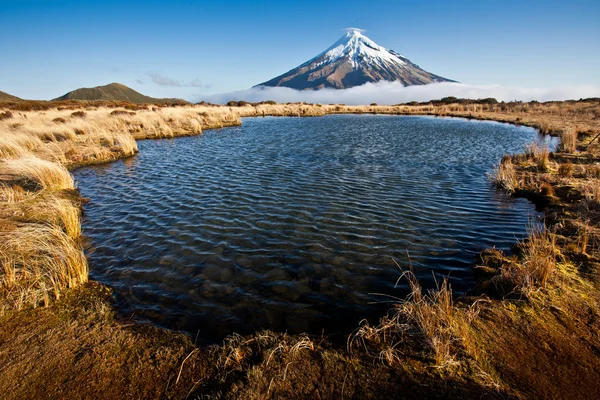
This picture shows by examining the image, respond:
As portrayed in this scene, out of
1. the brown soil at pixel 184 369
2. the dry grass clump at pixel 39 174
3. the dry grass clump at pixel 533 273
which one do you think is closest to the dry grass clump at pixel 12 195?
the dry grass clump at pixel 39 174

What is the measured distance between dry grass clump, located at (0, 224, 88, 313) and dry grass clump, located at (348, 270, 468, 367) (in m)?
5.52

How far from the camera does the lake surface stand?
5457 millimetres

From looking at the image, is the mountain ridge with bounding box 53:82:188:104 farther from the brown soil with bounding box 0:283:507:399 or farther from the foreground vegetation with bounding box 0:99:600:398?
the brown soil with bounding box 0:283:507:399

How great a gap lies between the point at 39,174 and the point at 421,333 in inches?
571

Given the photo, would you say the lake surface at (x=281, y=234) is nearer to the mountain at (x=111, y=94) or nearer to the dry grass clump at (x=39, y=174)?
the dry grass clump at (x=39, y=174)

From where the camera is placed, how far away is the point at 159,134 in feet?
92.4

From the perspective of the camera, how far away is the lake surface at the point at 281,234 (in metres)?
5.46

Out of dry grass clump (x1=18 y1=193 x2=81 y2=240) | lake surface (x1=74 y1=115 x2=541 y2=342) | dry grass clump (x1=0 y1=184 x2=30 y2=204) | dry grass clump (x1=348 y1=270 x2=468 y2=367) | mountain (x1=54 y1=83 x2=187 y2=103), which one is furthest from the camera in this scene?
mountain (x1=54 y1=83 x2=187 y2=103)

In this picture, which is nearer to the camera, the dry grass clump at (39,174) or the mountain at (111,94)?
the dry grass clump at (39,174)

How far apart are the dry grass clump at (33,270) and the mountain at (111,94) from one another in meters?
164

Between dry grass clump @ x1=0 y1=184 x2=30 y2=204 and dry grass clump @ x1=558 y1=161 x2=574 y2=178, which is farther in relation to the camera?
dry grass clump @ x1=558 y1=161 x2=574 y2=178

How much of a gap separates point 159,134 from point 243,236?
24.6m

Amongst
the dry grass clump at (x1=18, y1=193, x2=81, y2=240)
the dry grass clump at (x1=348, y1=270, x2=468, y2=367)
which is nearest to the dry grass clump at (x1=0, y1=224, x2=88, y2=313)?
the dry grass clump at (x1=18, y1=193, x2=81, y2=240)

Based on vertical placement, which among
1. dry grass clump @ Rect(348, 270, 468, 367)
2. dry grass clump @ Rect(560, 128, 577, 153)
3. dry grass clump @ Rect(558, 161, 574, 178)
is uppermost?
dry grass clump @ Rect(560, 128, 577, 153)
